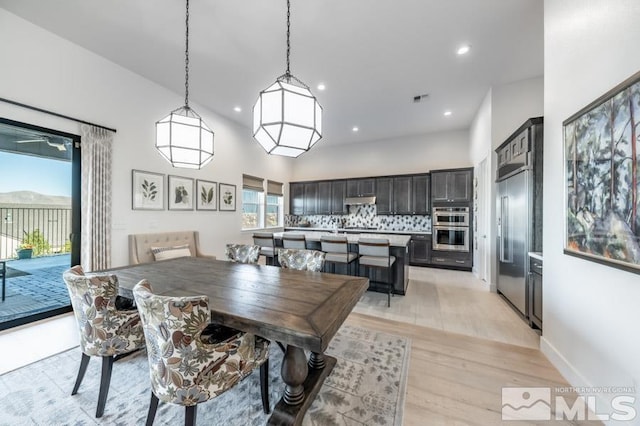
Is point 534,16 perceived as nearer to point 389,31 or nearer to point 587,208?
point 389,31

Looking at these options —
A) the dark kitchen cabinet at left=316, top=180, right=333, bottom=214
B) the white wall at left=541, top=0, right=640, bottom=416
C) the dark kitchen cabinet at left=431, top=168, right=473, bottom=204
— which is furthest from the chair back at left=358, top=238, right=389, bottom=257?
the dark kitchen cabinet at left=316, top=180, right=333, bottom=214

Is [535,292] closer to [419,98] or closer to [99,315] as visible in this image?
[419,98]

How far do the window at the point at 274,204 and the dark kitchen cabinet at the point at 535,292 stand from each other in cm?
581

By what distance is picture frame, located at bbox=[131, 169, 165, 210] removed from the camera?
144 inches

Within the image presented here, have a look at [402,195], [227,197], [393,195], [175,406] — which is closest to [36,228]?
[227,197]

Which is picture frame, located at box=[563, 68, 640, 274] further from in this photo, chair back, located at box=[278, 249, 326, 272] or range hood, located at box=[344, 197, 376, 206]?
range hood, located at box=[344, 197, 376, 206]

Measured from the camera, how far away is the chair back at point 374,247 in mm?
3401

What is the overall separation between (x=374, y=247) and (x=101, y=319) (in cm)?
295

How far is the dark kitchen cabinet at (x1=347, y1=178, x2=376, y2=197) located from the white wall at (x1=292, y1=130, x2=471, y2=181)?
0.40 m

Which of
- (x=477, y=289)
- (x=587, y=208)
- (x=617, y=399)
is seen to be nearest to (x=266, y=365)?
(x=617, y=399)

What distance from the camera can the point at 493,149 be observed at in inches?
156

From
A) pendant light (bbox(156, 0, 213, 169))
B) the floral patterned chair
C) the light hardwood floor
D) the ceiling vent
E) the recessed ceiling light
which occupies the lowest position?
the light hardwood floor

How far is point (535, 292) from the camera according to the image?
2.58 m

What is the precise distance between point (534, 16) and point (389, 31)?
4.95 ft
